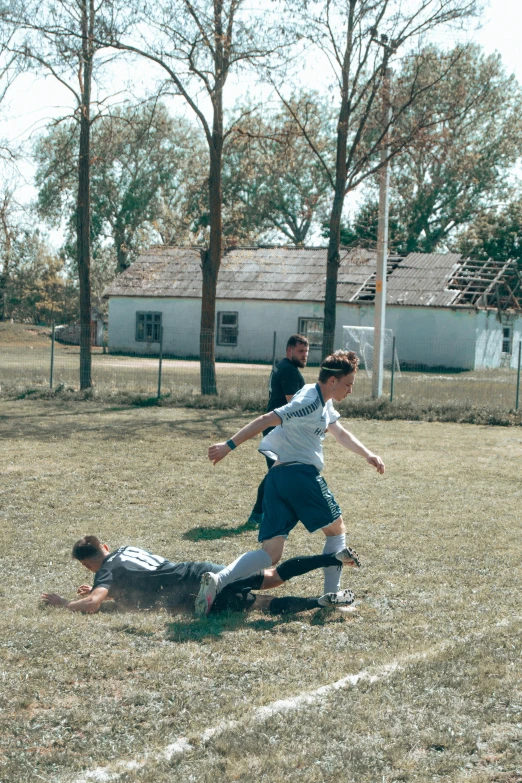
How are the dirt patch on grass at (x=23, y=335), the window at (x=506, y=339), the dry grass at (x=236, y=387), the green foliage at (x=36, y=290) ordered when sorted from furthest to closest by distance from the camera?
the green foliage at (x=36, y=290) → the dirt patch on grass at (x=23, y=335) → the window at (x=506, y=339) → the dry grass at (x=236, y=387)

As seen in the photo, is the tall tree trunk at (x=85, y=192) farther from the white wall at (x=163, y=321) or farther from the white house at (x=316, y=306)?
the white wall at (x=163, y=321)

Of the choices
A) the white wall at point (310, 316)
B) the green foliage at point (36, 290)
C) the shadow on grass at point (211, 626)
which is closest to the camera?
the shadow on grass at point (211, 626)

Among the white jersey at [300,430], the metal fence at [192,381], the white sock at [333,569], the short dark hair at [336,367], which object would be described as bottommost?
the white sock at [333,569]

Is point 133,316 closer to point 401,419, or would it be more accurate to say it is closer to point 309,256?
point 309,256

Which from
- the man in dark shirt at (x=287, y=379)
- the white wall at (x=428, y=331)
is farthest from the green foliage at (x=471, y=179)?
the man in dark shirt at (x=287, y=379)

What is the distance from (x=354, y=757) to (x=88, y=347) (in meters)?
19.2

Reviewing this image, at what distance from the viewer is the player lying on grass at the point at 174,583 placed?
5.28 meters

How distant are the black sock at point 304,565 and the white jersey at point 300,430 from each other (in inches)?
23.1

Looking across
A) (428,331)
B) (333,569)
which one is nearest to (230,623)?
(333,569)

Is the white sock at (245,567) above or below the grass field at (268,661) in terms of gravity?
above

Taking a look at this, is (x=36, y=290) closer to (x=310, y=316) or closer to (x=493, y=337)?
(x=310, y=316)

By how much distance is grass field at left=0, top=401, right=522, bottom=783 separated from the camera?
3.32 m

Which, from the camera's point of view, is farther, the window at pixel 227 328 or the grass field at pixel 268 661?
the window at pixel 227 328

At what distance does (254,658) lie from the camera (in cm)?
446
